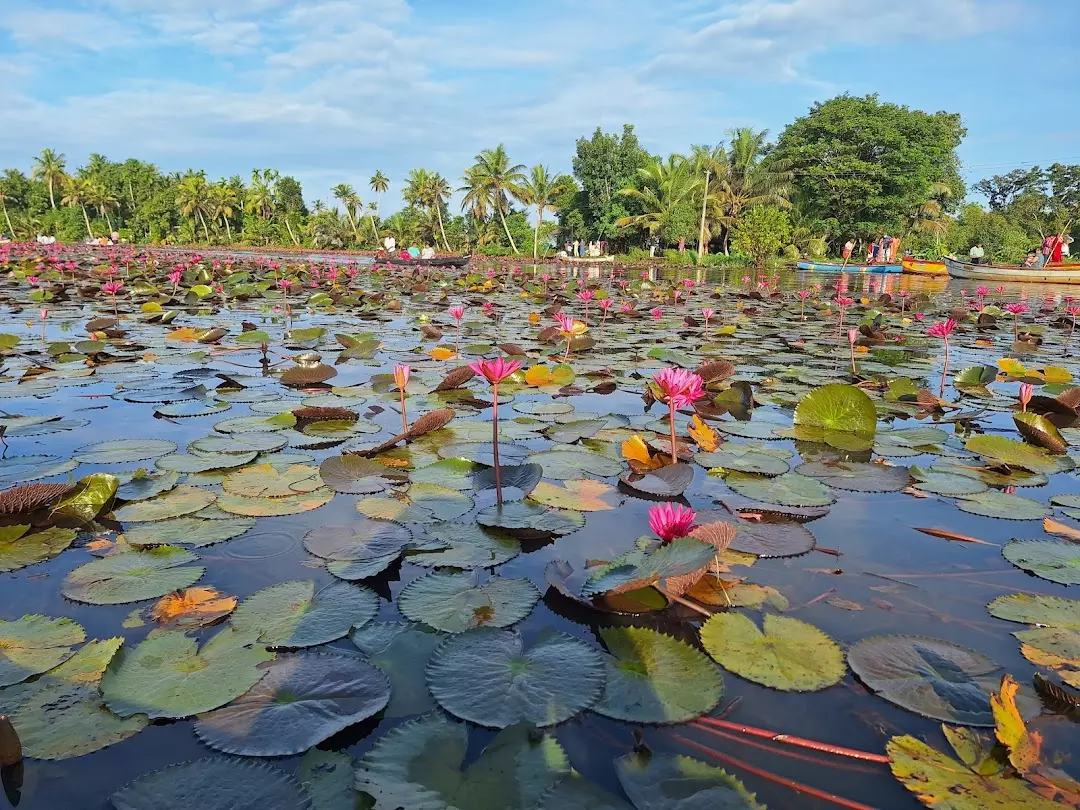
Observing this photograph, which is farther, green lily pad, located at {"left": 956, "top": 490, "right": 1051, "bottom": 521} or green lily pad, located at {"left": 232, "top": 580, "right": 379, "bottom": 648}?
green lily pad, located at {"left": 956, "top": 490, "right": 1051, "bottom": 521}

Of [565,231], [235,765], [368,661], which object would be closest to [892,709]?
[368,661]

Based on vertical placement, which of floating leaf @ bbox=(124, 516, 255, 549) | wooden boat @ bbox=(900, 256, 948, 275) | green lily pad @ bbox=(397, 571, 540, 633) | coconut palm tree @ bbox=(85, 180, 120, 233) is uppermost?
coconut palm tree @ bbox=(85, 180, 120, 233)

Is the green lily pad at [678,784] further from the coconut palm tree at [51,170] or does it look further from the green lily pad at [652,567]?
the coconut palm tree at [51,170]

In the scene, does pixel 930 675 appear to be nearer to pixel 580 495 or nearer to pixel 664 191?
pixel 580 495

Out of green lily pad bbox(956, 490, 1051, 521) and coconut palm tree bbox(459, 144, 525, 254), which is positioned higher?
coconut palm tree bbox(459, 144, 525, 254)

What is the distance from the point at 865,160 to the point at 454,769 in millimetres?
37769

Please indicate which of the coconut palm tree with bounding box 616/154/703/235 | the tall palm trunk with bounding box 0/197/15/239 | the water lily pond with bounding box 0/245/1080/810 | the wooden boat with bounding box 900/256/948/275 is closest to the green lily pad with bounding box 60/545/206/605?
the water lily pond with bounding box 0/245/1080/810

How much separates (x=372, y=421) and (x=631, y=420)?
1247 millimetres

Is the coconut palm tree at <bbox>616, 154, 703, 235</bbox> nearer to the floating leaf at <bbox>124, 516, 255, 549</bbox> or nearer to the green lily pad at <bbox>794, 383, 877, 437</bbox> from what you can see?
the green lily pad at <bbox>794, 383, 877, 437</bbox>

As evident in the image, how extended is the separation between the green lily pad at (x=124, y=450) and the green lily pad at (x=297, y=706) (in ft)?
5.08

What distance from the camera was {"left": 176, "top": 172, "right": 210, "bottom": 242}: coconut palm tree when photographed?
5453cm

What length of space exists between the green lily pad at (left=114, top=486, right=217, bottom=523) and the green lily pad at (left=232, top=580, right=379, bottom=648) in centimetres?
62

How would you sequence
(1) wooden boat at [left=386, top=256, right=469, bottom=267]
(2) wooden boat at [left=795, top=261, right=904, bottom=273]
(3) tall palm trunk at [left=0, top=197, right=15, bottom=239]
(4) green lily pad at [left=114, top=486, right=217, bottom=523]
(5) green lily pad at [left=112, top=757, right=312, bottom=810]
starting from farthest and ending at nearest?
(3) tall palm trunk at [left=0, top=197, right=15, bottom=239]
(1) wooden boat at [left=386, top=256, right=469, bottom=267]
(2) wooden boat at [left=795, top=261, right=904, bottom=273]
(4) green lily pad at [left=114, top=486, right=217, bottom=523]
(5) green lily pad at [left=112, top=757, right=312, bottom=810]

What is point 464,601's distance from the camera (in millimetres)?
1490
